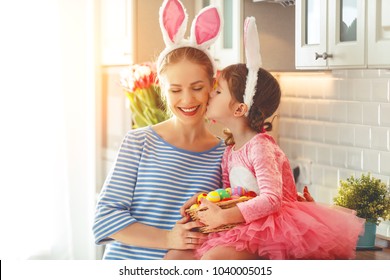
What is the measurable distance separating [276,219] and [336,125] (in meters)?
1.24

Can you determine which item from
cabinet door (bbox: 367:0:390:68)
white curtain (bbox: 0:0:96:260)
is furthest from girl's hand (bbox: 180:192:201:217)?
white curtain (bbox: 0:0:96:260)

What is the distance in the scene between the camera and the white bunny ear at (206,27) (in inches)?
72.6

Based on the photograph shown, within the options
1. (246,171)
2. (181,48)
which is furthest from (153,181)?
(181,48)

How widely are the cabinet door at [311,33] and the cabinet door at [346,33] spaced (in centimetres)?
3

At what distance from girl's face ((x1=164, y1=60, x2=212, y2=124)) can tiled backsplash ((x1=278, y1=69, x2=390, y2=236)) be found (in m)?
0.97

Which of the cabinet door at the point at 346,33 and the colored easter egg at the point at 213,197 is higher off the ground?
the cabinet door at the point at 346,33

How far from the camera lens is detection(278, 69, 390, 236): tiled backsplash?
2.59 metres

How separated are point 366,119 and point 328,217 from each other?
3.18ft

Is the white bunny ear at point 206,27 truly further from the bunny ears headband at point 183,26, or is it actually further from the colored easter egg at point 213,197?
the colored easter egg at point 213,197

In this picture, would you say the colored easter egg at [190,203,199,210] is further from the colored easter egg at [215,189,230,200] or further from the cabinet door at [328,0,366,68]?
the cabinet door at [328,0,366,68]

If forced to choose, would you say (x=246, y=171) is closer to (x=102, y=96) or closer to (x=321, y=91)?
(x=321, y=91)

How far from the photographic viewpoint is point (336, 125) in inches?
112

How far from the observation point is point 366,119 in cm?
266

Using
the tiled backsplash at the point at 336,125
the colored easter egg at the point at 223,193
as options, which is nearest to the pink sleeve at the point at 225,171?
the colored easter egg at the point at 223,193
